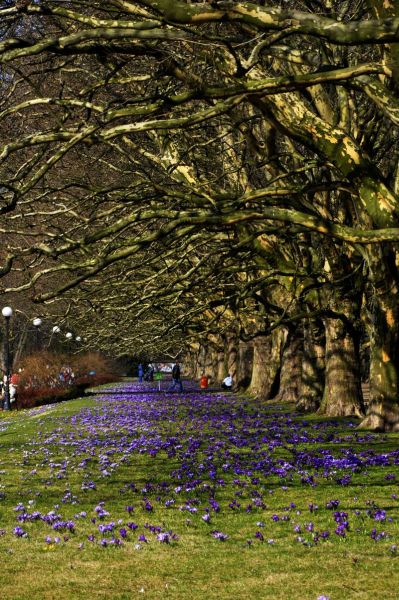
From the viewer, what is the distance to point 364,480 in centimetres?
1062

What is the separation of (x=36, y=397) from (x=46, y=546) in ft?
115

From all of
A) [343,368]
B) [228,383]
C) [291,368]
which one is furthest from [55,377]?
[343,368]

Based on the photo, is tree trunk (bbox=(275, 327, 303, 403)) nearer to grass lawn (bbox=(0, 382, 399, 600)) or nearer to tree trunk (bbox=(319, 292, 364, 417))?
tree trunk (bbox=(319, 292, 364, 417))

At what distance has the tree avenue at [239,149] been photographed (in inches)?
333

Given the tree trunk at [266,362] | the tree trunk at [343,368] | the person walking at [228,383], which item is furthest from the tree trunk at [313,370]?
the person walking at [228,383]

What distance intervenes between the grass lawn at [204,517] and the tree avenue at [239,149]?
103 inches

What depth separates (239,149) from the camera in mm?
20891

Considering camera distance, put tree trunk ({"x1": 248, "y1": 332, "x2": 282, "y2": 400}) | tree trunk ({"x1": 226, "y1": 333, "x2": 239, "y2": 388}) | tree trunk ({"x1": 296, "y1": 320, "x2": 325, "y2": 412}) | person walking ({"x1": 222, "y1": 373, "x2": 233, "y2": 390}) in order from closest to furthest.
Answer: tree trunk ({"x1": 296, "y1": 320, "x2": 325, "y2": 412}), tree trunk ({"x1": 248, "y1": 332, "x2": 282, "y2": 400}), person walking ({"x1": 222, "y1": 373, "x2": 233, "y2": 390}), tree trunk ({"x1": 226, "y1": 333, "x2": 239, "y2": 388})

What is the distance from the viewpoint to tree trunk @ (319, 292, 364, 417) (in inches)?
786

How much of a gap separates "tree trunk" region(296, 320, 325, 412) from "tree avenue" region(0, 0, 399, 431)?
0.05 m

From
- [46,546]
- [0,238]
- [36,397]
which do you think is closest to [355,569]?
[46,546]

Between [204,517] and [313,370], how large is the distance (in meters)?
15.1

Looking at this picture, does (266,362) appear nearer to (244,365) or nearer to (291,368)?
(291,368)

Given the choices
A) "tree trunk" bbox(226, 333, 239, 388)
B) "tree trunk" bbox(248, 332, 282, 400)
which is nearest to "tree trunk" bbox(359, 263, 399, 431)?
"tree trunk" bbox(248, 332, 282, 400)
